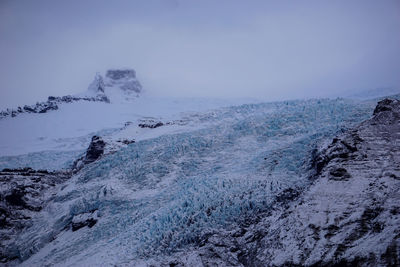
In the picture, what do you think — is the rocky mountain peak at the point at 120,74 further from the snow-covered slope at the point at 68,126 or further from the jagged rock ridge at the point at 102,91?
the snow-covered slope at the point at 68,126

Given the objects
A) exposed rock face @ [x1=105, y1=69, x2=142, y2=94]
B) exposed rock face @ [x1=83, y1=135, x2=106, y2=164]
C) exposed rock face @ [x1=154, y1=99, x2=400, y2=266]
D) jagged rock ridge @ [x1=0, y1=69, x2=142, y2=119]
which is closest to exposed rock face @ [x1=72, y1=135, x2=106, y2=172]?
exposed rock face @ [x1=83, y1=135, x2=106, y2=164]

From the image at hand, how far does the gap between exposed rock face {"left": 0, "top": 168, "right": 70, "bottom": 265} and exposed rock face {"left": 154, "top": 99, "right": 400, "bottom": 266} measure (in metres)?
8.03

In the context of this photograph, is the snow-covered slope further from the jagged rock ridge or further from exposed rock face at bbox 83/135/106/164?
exposed rock face at bbox 83/135/106/164

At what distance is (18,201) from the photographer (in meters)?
12.3

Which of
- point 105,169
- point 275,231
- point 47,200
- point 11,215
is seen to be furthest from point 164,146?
point 275,231

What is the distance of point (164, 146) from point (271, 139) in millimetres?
5863

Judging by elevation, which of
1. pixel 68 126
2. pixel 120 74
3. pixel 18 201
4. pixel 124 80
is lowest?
pixel 18 201

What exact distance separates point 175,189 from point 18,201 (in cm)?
818

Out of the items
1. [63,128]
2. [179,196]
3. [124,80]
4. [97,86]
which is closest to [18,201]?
[179,196]

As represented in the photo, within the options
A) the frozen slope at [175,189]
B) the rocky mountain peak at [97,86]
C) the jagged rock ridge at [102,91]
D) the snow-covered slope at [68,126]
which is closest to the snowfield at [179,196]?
the frozen slope at [175,189]

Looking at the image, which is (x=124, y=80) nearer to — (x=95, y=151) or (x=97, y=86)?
(x=97, y=86)

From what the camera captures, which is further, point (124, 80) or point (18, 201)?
point (124, 80)

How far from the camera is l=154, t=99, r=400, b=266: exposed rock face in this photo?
4156mm

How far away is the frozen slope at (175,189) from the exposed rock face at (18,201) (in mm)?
425
